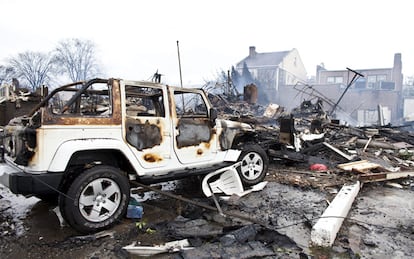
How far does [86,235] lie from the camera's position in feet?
12.3

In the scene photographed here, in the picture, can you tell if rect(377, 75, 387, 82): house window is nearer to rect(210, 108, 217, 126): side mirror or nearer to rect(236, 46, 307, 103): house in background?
rect(236, 46, 307, 103): house in background

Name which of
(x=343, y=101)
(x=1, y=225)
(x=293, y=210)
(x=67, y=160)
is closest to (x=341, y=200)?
(x=293, y=210)

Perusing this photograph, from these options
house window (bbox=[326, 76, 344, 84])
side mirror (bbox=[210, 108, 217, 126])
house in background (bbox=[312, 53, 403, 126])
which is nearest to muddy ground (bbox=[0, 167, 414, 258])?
side mirror (bbox=[210, 108, 217, 126])

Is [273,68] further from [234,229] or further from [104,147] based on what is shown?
[104,147]

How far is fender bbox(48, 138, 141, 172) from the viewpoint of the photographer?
3.57m

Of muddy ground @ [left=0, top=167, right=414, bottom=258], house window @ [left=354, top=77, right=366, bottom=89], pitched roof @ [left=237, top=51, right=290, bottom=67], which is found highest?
pitched roof @ [left=237, top=51, right=290, bottom=67]

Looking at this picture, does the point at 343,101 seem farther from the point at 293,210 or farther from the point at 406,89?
the point at 293,210

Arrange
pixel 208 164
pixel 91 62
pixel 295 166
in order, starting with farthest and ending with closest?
pixel 91 62, pixel 295 166, pixel 208 164

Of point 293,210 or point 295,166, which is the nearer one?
point 293,210

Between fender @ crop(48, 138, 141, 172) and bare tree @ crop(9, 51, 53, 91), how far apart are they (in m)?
40.0

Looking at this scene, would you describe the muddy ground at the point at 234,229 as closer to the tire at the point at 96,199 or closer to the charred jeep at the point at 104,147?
the tire at the point at 96,199

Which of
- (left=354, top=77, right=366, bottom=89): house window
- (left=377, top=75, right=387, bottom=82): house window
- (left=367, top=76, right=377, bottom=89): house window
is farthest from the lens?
(left=377, top=75, right=387, bottom=82): house window

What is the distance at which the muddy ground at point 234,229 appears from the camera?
3367 mm

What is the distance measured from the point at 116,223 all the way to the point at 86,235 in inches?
17.7
